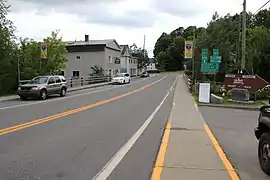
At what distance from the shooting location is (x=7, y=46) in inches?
1164

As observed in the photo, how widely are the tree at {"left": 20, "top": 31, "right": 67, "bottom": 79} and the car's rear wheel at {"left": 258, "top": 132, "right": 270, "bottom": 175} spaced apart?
1399 inches

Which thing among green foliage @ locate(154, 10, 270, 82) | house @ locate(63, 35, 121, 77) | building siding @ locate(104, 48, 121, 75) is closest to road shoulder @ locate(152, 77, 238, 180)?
green foliage @ locate(154, 10, 270, 82)

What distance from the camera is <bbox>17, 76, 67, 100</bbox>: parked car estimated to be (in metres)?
25.9

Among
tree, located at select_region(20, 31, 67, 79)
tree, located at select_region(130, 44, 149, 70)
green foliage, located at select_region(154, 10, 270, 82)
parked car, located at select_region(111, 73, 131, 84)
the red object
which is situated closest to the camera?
the red object

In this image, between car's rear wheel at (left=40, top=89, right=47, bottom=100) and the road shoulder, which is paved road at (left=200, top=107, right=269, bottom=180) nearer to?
the road shoulder

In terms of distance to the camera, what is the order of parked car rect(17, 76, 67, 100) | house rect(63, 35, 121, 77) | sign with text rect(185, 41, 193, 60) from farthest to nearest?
house rect(63, 35, 121, 77) → sign with text rect(185, 41, 193, 60) → parked car rect(17, 76, 67, 100)

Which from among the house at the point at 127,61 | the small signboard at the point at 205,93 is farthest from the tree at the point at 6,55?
the house at the point at 127,61

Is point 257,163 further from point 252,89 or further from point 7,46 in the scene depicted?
point 7,46

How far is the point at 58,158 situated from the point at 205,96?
1885 cm

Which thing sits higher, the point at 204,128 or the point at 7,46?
the point at 7,46

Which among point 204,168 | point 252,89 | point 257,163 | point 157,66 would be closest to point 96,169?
point 204,168

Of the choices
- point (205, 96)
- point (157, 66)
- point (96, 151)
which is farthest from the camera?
point (157, 66)

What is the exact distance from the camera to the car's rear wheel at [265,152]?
7062 millimetres

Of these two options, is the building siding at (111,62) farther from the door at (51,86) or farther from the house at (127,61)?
the door at (51,86)
